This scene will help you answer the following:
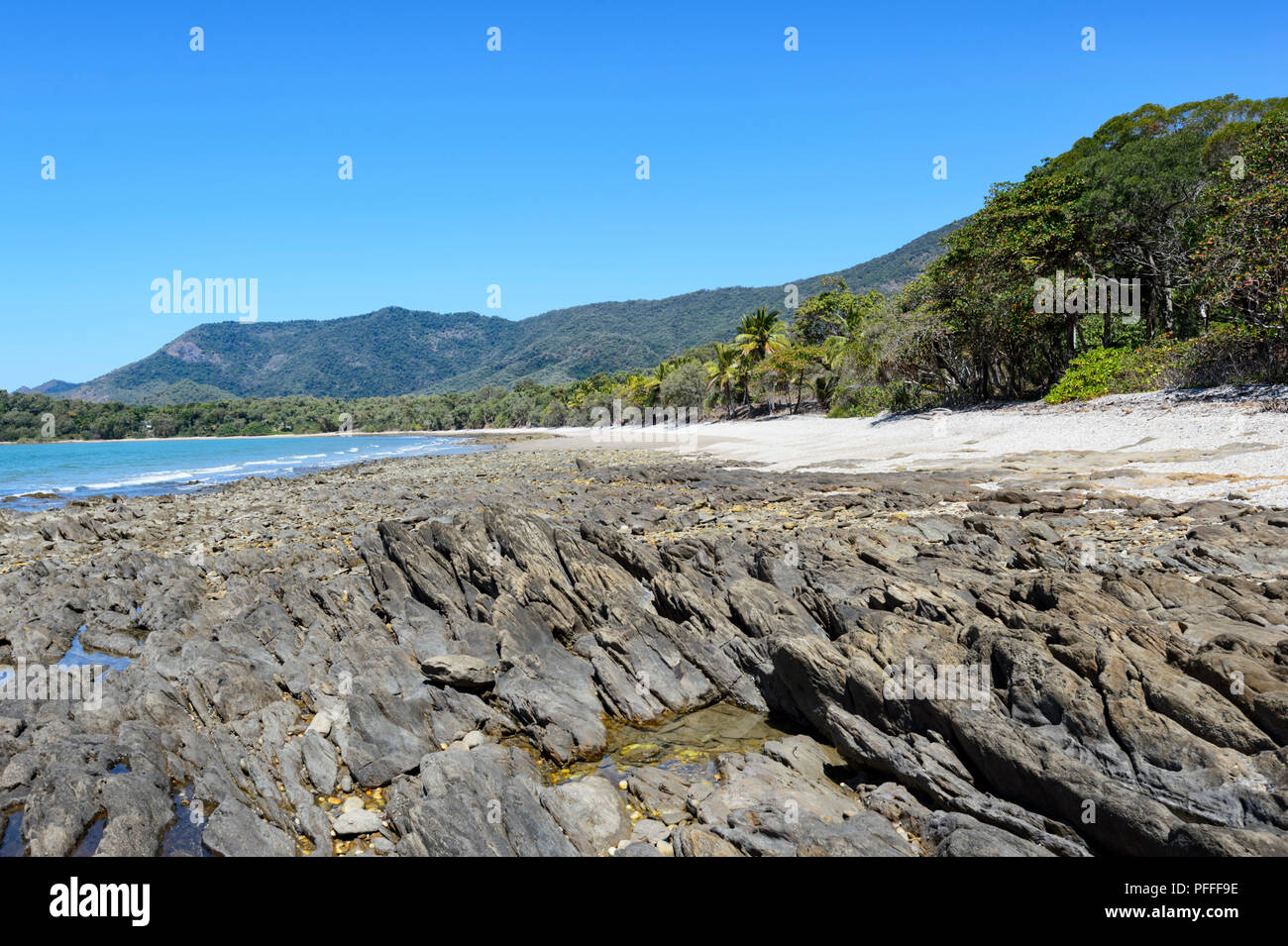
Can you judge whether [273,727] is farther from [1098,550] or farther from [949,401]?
[949,401]

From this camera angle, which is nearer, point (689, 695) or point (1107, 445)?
point (689, 695)

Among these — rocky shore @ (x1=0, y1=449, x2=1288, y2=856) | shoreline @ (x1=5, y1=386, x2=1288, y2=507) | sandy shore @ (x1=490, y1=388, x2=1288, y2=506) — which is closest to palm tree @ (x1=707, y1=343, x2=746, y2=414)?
shoreline @ (x1=5, y1=386, x2=1288, y2=507)

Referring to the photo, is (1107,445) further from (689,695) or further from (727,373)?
(727,373)

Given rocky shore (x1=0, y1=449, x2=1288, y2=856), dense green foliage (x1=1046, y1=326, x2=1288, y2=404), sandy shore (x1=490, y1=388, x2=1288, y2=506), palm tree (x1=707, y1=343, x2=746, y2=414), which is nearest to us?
rocky shore (x1=0, y1=449, x2=1288, y2=856)

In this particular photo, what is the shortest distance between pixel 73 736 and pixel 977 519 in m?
A: 16.6

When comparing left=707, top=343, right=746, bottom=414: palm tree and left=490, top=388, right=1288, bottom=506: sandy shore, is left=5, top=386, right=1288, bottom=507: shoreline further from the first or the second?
left=707, top=343, right=746, bottom=414: palm tree

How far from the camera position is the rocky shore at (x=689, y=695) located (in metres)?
5.75

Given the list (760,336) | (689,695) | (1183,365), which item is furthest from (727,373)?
(689,695)

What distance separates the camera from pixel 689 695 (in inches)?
369

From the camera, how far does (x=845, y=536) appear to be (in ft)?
49.5

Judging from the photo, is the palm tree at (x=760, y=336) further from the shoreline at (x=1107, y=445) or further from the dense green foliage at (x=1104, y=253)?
the shoreline at (x=1107, y=445)

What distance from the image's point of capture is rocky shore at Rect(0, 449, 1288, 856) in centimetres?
575
